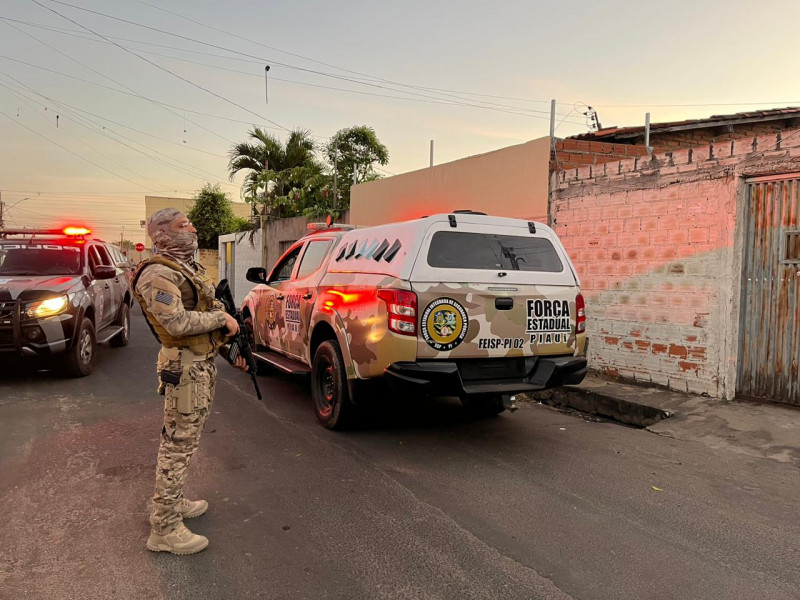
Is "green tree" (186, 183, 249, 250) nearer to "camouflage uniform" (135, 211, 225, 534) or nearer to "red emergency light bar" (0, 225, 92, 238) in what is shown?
"red emergency light bar" (0, 225, 92, 238)

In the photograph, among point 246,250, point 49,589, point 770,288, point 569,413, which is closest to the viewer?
point 49,589

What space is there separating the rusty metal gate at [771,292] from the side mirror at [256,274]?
5.27m

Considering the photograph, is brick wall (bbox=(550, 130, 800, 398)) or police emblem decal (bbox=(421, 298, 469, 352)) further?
brick wall (bbox=(550, 130, 800, 398))

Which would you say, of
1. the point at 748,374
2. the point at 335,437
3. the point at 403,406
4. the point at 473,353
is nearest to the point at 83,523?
the point at 335,437

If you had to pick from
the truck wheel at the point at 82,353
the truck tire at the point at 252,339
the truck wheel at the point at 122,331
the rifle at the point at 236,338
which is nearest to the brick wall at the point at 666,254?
the truck tire at the point at 252,339

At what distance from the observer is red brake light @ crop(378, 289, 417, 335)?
4.45 meters

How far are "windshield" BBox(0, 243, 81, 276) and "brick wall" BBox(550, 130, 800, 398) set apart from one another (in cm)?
702

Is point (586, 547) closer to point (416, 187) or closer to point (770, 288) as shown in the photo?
point (770, 288)

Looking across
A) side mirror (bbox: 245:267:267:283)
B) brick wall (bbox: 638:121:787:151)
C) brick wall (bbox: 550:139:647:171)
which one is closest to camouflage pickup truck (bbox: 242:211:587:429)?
side mirror (bbox: 245:267:267:283)

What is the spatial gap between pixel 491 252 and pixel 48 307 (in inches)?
217

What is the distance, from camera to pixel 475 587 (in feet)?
9.19

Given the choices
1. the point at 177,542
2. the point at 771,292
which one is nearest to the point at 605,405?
the point at 771,292

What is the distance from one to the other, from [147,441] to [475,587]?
10.9 ft

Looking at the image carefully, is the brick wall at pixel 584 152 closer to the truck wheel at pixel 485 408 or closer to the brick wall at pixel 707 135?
the brick wall at pixel 707 135
